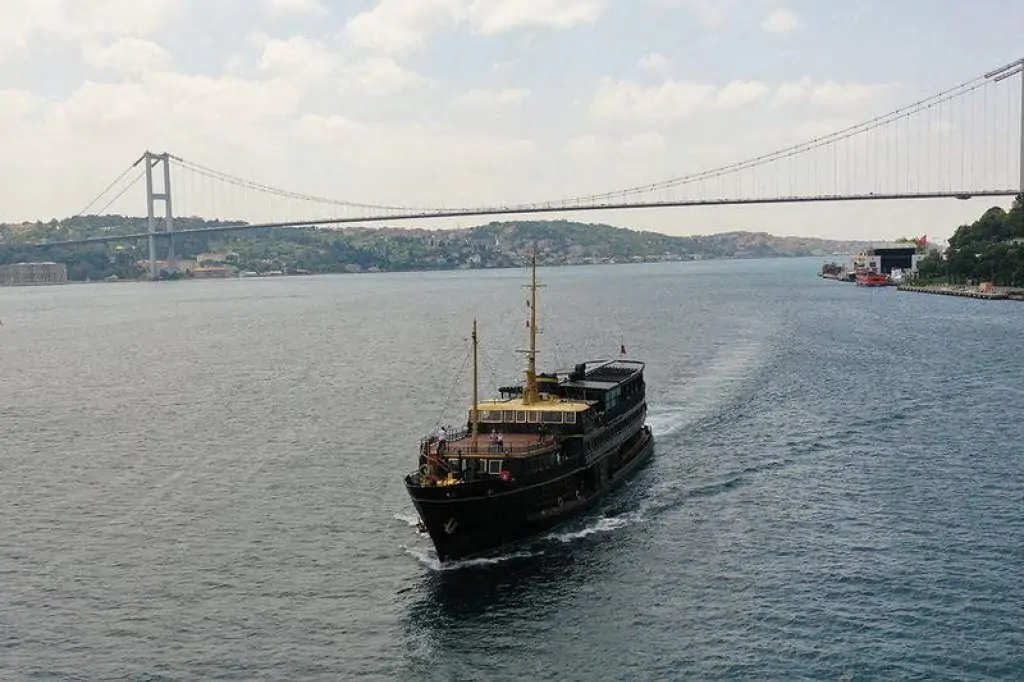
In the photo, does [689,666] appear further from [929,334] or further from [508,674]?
[929,334]

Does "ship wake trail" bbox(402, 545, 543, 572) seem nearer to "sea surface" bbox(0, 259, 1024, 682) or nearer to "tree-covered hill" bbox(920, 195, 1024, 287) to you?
"sea surface" bbox(0, 259, 1024, 682)

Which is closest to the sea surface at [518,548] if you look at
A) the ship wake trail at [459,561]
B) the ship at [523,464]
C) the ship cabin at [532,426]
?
the ship wake trail at [459,561]

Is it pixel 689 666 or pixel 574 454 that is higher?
pixel 574 454

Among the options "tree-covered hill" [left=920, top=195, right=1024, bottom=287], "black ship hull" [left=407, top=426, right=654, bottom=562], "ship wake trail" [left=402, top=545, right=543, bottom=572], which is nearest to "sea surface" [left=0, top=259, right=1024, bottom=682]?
"ship wake trail" [left=402, top=545, right=543, bottom=572]

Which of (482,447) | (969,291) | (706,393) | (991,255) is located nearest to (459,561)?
(482,447)

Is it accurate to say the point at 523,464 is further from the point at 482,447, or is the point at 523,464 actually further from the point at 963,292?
the point at 963,292

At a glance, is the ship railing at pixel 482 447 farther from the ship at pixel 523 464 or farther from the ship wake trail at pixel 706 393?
the ship wake trail at pixel 706 393

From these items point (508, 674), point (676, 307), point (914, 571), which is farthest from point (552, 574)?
point (676, 307)

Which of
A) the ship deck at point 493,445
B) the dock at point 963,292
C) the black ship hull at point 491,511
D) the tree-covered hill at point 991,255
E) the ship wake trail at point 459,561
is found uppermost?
the tree-covered hill at point 991,255
